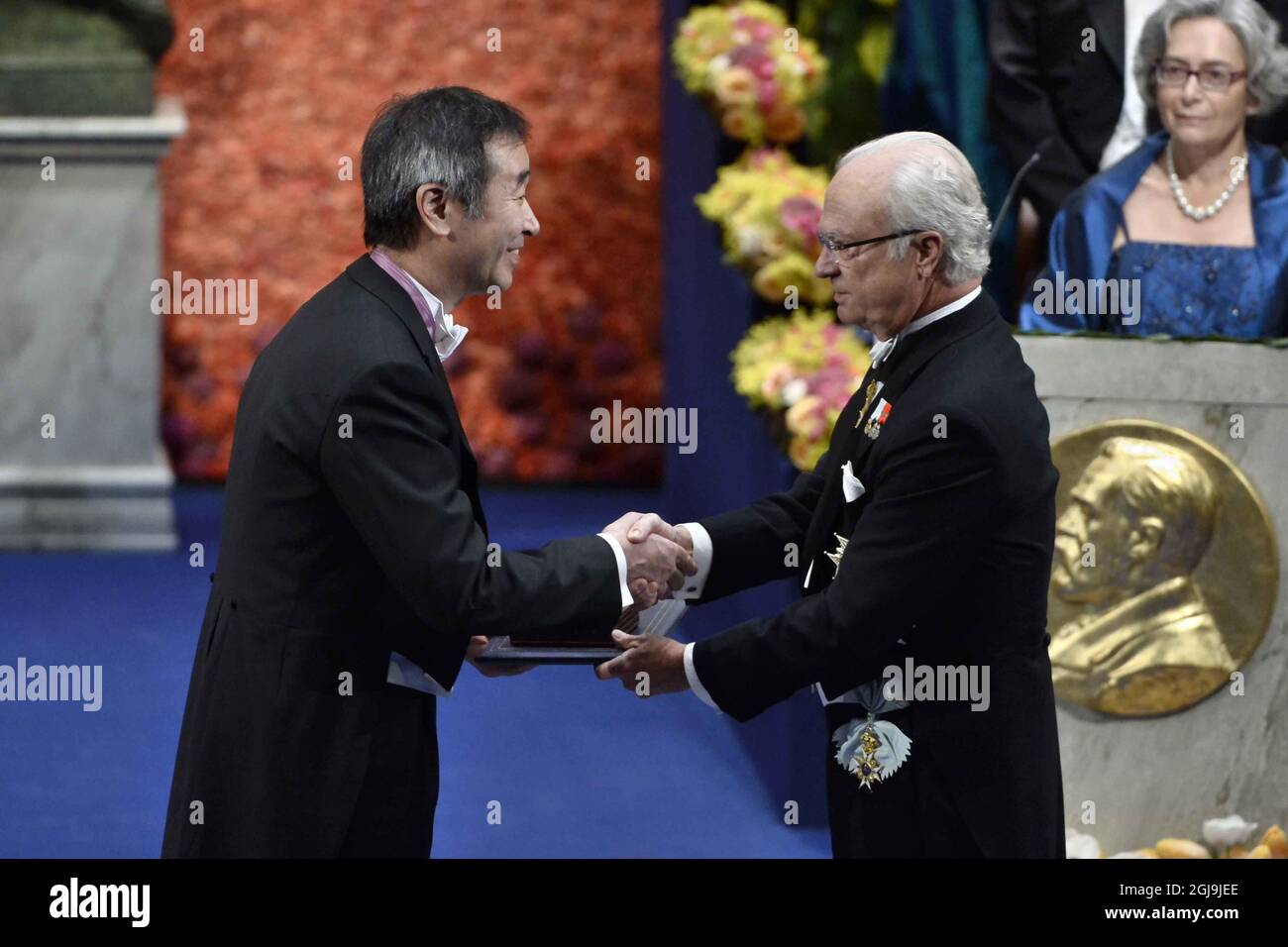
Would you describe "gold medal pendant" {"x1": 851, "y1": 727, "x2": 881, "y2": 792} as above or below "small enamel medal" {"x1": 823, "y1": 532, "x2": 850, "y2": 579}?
below

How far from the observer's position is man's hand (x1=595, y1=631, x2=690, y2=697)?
3191 mm

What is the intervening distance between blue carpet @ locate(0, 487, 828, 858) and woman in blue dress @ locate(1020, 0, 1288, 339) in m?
1.55

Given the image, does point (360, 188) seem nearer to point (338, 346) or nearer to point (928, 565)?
point (338, 346)

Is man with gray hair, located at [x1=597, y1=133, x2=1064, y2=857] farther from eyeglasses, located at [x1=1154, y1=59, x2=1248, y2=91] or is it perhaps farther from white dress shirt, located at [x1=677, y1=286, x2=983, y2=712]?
eyeglasses, located at [x1=1154, y1=59, x2=1248, y2=91]

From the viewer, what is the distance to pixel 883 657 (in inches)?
114

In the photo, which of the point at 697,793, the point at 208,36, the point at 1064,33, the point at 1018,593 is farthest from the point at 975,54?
the point at 208,36

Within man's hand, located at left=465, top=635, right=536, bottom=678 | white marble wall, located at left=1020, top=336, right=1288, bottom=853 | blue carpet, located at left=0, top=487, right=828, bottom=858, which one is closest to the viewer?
man's hand, located at left=465, top=635, right=536, bottom=678

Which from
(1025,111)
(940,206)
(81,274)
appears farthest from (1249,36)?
(81,274)

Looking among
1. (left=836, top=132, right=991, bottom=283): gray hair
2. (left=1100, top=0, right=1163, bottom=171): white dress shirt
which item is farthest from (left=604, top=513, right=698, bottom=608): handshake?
(left=1100, top=0, right=1163, bottom=171): white dress shirt

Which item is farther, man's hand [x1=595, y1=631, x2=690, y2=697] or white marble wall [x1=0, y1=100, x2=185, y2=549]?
white marble wall [x1=0, y1=100, x2=185, y2=549]

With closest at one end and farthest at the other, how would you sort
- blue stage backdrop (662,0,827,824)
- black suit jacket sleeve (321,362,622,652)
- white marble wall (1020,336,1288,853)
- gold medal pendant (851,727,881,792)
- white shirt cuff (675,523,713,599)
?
black suit jacket sleeve (321,362,622,652), gold medal pendant (851,727,881,792), white shirt cuff (675,523,713,599), white marble wall (1020,336,1288,853), blue stage backdrop (662,0,827,824)

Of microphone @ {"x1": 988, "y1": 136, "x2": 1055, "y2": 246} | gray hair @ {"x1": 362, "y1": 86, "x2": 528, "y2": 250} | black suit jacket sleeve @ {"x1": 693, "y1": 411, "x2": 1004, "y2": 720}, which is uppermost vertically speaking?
microphone @ {"x1": 988, "y1": 136, "x2": 1055, "y2": 246}

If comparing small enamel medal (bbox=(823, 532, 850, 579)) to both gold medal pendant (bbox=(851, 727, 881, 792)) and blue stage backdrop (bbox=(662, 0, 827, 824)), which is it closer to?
gold medal pendant (bbox=(851, 727, 881, 792))

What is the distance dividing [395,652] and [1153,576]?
2.25 metres
